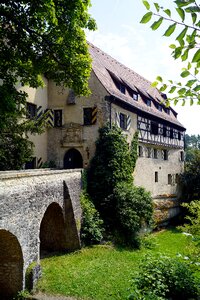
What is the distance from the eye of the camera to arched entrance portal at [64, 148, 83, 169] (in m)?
20.7

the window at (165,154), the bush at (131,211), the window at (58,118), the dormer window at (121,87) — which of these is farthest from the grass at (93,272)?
the window at (165,154)

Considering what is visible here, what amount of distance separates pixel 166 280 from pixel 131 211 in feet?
24.2

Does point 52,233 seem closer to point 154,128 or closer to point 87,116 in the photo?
point 87,116

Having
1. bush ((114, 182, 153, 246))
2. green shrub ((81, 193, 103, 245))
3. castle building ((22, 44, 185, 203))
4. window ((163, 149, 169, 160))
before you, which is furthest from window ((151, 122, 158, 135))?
green shrub ((81, 193, 103, 245))

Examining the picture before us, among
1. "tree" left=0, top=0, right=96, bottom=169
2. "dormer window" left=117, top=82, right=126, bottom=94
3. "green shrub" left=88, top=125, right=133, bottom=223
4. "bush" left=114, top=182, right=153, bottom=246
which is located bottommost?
"bush" left=114, top=182, right=153, bottom=246

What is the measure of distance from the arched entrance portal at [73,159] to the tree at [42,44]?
28.2ft

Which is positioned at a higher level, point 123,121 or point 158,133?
point 123,121

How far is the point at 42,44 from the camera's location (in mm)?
11102

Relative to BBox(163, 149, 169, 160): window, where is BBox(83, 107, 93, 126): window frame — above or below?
above

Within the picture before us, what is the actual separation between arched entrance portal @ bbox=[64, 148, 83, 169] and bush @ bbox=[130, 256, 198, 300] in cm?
1084

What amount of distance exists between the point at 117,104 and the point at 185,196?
565 inches

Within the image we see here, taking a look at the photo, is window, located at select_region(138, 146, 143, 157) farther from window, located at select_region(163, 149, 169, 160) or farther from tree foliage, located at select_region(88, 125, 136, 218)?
window, located at select_region(163, 149, 169, 160)

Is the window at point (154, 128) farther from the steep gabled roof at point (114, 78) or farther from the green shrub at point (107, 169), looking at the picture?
the green shrub at point (107, 169)

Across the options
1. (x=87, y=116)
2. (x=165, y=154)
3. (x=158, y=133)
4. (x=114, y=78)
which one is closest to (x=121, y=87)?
(x=114, y=78)
